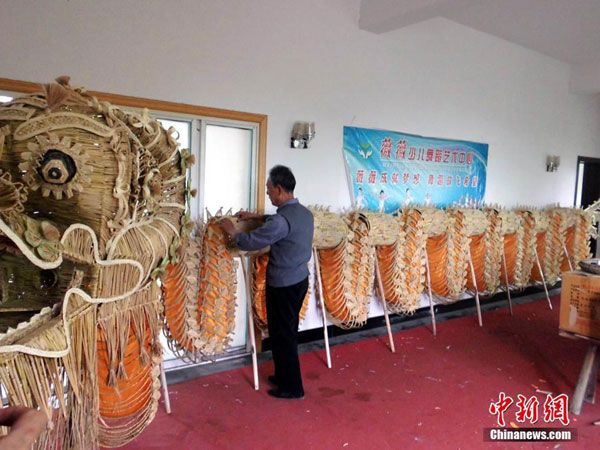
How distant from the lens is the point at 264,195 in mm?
3873

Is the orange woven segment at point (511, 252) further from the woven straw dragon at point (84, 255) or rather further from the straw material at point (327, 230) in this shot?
the woven straw dragon at point (84, 255)

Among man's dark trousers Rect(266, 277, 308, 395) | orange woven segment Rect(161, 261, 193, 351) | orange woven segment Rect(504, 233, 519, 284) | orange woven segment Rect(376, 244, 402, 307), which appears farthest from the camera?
orange woven segment Rect(504, 233, 519, 284)

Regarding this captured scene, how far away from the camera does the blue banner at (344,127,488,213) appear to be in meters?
4.51

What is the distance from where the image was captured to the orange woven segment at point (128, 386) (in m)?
1.64

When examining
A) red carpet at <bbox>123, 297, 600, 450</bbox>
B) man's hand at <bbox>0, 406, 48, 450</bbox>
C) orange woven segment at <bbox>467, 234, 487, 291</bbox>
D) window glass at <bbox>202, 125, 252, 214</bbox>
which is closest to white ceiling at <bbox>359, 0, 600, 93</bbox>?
window glass at <bbox>202, 125, 252, 214</bbox>

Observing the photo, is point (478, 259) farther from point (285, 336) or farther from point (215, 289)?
point (215, 289)

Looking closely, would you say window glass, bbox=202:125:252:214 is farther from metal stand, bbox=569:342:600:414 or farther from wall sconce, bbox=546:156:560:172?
wall sconce, bbox=546:156:560:172

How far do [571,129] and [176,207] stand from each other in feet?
23.4

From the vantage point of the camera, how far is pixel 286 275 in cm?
323

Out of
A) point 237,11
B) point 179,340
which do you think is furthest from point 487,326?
point 237,11

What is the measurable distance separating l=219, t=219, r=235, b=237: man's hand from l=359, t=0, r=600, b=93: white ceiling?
2.39 meters

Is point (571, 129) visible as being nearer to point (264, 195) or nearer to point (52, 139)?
point (264, 195)

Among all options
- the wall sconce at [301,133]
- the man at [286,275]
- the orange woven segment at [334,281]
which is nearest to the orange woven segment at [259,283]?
the man at [286,275]

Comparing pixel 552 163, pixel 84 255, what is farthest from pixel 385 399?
pixel 552 163
